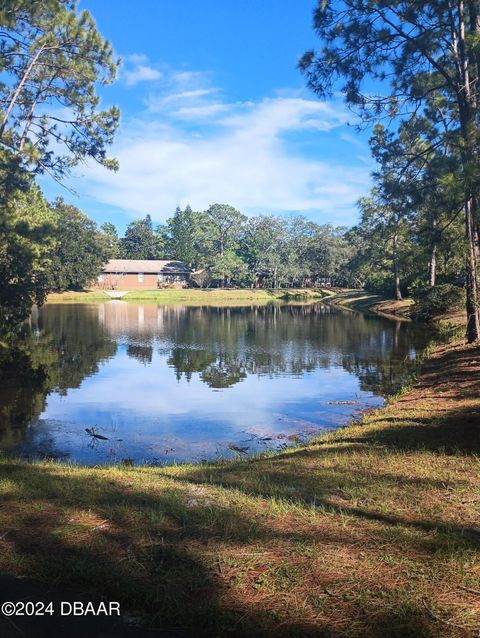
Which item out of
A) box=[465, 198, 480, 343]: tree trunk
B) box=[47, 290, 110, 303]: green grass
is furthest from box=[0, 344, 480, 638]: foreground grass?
box=[47, 290, 110, 303]: green grass

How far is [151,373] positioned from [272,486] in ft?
48.0

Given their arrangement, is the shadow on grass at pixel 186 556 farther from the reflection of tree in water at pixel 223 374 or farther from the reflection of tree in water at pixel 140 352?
the reflection of tree in water at pixel 140 352

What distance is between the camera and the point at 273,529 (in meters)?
3.87

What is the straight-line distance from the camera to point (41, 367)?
19.4m

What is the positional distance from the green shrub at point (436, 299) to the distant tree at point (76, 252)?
171ft

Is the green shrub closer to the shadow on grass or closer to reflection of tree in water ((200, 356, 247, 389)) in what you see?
reflection of tree in water ((200, 356, 247, 389))

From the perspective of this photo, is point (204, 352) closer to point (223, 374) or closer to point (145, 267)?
point (223, 374)

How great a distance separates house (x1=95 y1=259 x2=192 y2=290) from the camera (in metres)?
91.2

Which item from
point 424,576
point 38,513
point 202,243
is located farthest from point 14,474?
point 202,243

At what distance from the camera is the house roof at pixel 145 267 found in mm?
92188

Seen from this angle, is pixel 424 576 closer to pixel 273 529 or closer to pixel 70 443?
pixel 273 529

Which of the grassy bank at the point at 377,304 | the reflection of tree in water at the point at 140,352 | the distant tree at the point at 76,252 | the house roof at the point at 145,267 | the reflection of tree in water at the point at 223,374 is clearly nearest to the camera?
the reflection of tree in water at the point at 223,374

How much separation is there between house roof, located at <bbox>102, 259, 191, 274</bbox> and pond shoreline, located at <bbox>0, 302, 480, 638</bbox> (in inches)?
3501

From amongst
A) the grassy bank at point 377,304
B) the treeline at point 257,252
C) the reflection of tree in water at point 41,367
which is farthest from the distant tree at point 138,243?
the reflection of tree in water at point 41,367
